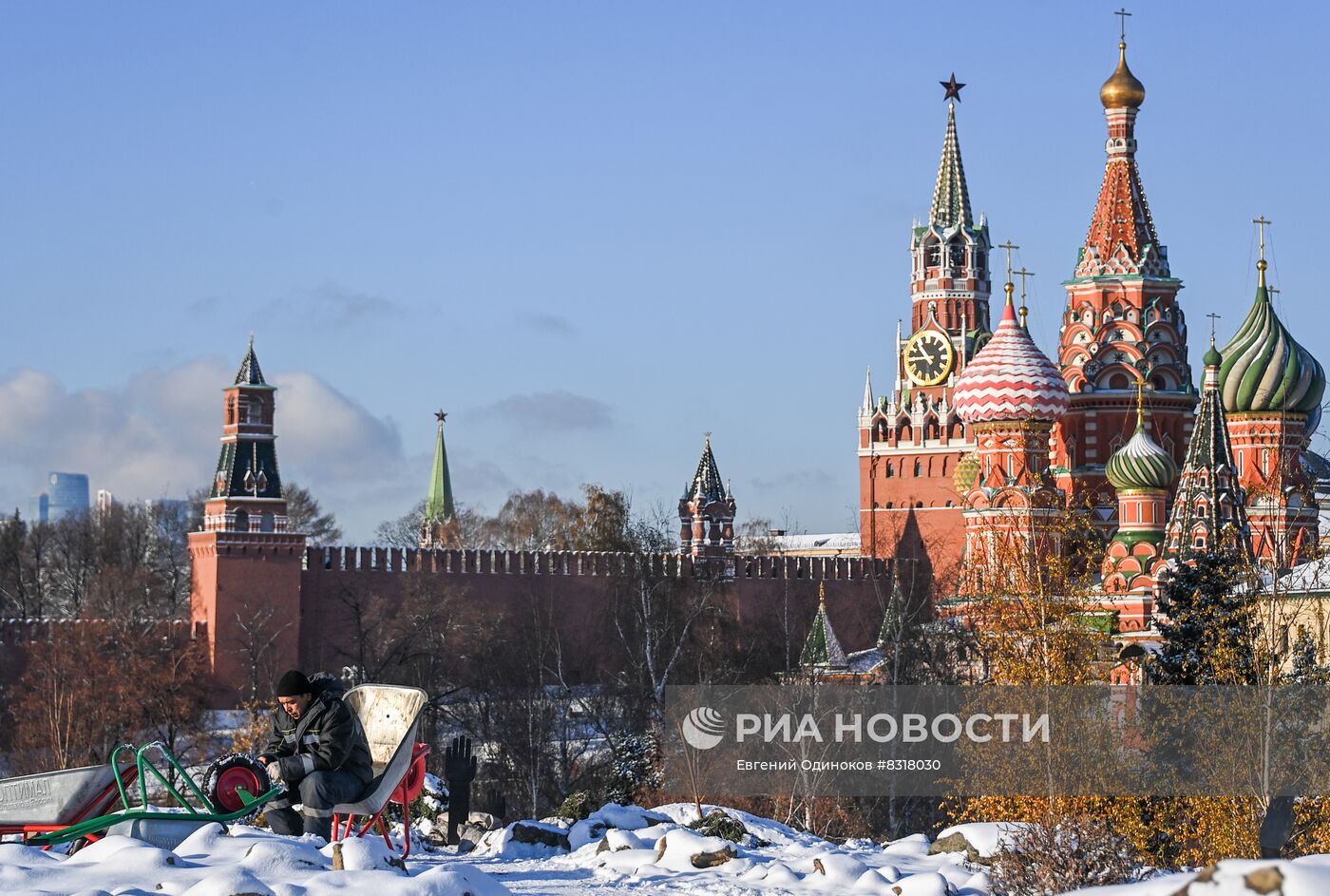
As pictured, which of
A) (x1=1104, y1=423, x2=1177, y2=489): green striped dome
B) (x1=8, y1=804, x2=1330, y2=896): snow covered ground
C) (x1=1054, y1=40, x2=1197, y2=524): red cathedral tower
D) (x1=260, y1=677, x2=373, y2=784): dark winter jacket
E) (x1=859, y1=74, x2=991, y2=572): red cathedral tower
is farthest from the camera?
(x1=859, y1=74, x2=991, y2=572): red cathedral tower

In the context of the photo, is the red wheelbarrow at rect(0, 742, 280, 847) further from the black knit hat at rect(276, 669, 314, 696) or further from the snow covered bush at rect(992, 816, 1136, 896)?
the snow covered bush at rect(992, 816, 1136, 896)

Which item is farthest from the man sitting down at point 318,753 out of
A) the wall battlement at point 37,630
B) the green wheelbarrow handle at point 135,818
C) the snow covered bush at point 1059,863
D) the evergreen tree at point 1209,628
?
the wall battlement at point 37,630

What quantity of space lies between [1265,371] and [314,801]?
31.8 metres

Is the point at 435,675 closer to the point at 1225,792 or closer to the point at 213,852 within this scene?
the point at 1225,792

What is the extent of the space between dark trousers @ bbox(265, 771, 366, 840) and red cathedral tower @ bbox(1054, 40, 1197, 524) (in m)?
35.5

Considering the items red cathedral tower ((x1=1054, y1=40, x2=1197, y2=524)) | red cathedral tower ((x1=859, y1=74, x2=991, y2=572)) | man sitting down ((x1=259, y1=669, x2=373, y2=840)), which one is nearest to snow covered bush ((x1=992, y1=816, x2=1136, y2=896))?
man sitting down ((x1=259, y1=669, x2=373, y2=840))

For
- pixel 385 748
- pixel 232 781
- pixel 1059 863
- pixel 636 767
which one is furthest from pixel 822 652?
pixel 232 781

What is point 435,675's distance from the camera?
40.5m

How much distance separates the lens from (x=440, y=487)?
80.8 m

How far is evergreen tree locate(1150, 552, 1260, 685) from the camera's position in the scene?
57.8ft

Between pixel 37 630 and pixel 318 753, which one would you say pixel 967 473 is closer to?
pixel 37 630

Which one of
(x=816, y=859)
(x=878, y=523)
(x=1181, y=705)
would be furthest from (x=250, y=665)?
(x=816, y=859)

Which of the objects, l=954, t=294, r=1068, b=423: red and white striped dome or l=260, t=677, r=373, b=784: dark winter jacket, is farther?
l=954, t=294, r=1068, b=423: red and white striped dome

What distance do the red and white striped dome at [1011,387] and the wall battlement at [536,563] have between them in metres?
7.20
